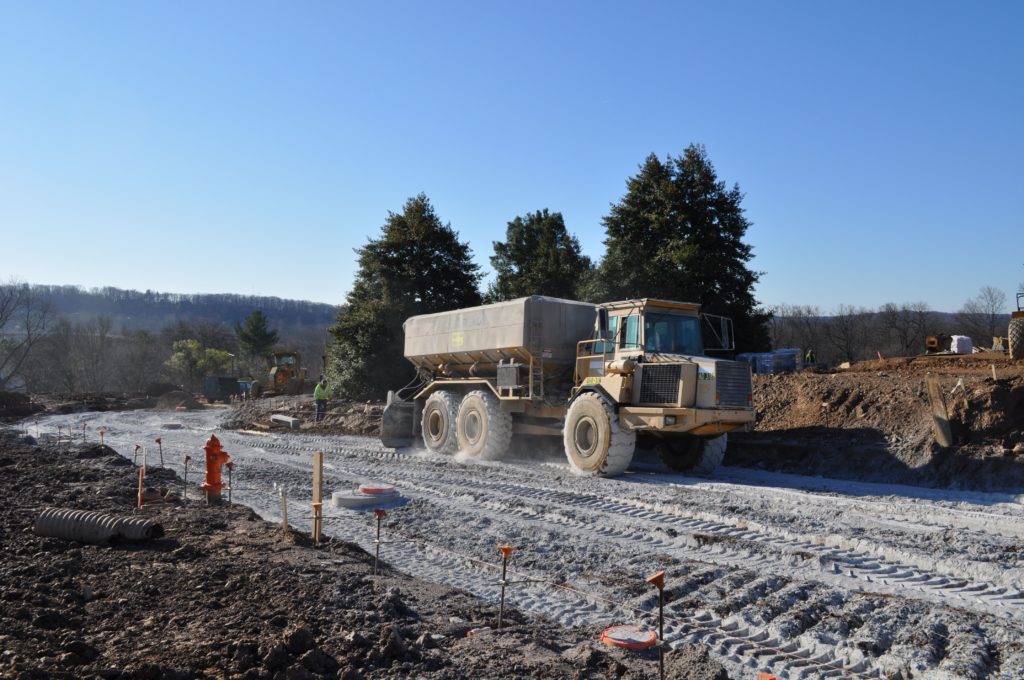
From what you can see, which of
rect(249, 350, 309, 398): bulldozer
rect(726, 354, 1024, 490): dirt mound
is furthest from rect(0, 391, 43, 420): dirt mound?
rect(726, 354, 1024, 490): dirt mound

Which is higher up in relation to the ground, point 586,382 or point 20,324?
point 20,324

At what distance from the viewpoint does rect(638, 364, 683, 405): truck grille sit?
12.1m

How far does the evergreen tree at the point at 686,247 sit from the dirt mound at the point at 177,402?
23.7 m

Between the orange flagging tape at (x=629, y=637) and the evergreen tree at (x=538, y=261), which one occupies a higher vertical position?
the evergreen tree at (x=538, y=261)

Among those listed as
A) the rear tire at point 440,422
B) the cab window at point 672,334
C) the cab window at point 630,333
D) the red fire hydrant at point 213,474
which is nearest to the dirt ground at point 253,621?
the red fire hydrant at point 213,474

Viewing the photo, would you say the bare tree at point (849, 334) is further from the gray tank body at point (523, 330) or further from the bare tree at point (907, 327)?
the gray tank body at point (523, 330)

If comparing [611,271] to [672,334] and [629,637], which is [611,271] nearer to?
[672,334]

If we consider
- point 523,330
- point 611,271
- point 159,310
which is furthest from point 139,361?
point 159,310

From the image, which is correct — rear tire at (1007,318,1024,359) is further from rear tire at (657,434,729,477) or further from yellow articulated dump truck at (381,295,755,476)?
rear tire at (657,434,729,477)

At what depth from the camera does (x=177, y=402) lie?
39.2 metres

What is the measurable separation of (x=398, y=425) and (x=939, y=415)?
11954mm

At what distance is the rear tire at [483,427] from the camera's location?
1560 centimetres

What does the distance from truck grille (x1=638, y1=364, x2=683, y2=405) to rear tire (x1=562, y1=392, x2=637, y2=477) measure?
0.66 metres

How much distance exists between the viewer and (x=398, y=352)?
92.6 ft
